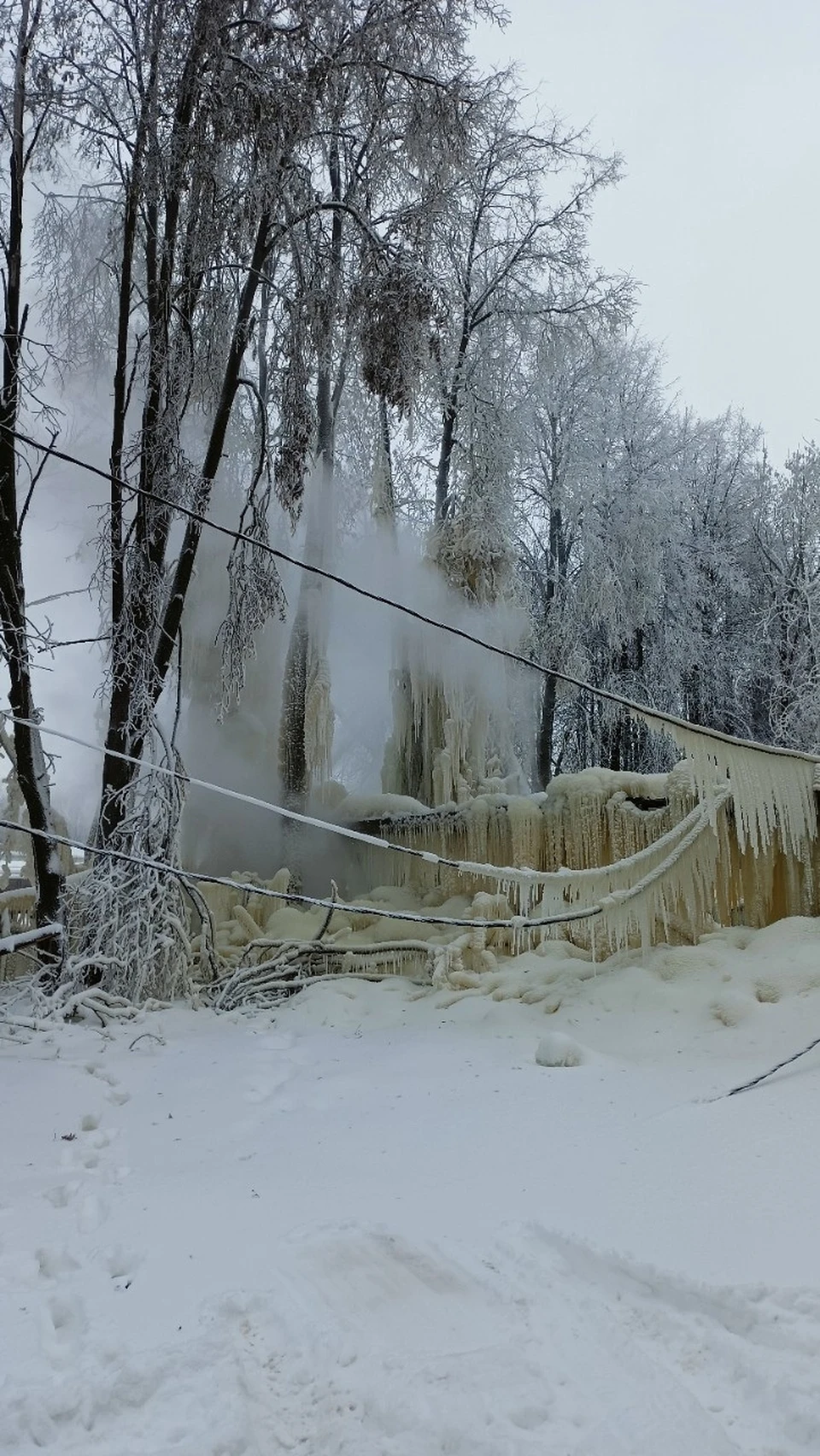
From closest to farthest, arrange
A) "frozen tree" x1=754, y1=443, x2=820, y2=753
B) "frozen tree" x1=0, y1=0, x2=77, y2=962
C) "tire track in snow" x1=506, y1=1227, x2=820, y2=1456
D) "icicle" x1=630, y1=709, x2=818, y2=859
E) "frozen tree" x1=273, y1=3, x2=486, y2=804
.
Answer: "tire track in snow" x1=506, y1=1227, x2=820, y2=1456
"icicle" x1=630, y1=709, x2=818, y2=859
"frozen tree" x1=0, y1=0, x2=77, y2=962
"frozen tree" x1=273, y1=3, x2=486, y2=804
"frozen tree" x1=754, y1=443, x2=820, y2=753

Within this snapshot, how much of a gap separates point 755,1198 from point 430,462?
10320 millimetres

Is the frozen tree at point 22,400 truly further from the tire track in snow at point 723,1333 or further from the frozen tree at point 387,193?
the tire track in snow at point 723,1333

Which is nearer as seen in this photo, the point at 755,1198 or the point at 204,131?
the point at 755,1198

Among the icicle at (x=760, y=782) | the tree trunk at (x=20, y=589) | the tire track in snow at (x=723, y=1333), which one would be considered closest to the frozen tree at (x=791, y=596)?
the icicle at (x=760, y=782)

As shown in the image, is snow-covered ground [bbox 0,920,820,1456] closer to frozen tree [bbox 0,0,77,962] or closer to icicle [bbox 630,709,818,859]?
icicle [bbox 630,709,818,859]

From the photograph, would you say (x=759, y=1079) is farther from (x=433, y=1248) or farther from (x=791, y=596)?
(x=791, y=596)

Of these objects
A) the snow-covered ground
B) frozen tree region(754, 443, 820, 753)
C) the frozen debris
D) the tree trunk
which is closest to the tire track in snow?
the snow-covered ground

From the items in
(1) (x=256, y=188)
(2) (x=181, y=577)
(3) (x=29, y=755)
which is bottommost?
(3) (x=29, y=755)

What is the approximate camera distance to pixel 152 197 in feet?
21.1

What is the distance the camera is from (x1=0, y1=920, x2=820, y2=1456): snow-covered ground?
1.49m

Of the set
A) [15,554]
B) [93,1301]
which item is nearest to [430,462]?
[15,554]

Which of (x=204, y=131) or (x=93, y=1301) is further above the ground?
(x=204, y=131)

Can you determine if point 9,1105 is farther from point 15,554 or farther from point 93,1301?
point 15,554

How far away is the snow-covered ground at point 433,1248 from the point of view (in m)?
1.49
